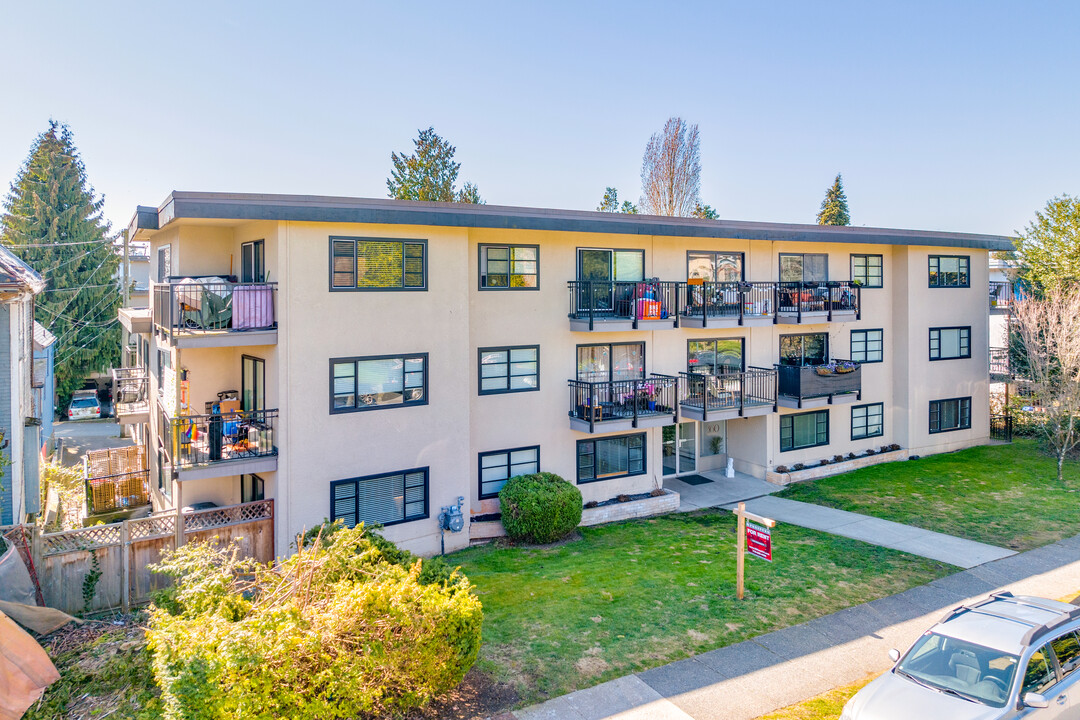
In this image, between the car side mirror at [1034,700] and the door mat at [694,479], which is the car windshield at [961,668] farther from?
the door mat at [694,479]

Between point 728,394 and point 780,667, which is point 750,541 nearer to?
point 780,667

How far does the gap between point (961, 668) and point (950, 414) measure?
63.2 feet

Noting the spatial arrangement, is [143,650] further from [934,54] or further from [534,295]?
[934,54]

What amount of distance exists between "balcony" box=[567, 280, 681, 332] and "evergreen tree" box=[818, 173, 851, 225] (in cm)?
4362

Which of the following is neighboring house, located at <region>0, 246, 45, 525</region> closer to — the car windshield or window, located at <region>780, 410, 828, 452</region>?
the car windshield

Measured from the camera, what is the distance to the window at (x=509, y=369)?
15.9 metres

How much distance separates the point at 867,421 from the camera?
2259cm

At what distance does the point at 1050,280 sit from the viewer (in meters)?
24.2

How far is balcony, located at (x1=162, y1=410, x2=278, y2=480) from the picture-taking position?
12336 mm

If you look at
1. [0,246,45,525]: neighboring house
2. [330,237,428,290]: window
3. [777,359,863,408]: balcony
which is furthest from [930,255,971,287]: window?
[0,246,45,525]: neighboring house

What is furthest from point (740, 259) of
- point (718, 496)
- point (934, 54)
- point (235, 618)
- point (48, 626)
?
point (48, 626)

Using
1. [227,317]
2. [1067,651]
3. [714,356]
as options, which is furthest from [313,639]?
[714,356]

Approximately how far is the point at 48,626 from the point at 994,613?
13138mm

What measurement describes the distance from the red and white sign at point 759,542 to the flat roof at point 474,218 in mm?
8037
